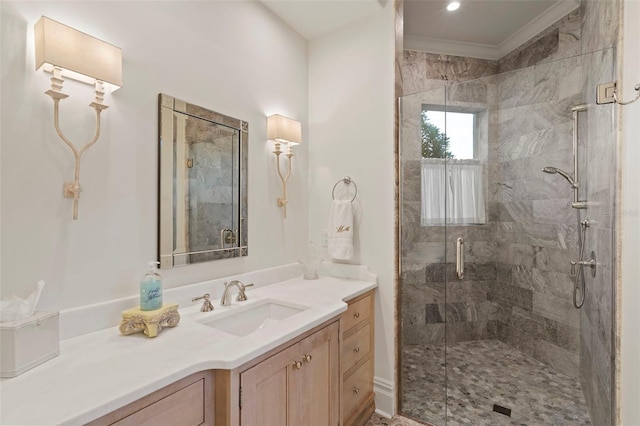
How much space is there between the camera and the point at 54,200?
3.64ft

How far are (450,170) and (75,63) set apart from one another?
7.13 ft

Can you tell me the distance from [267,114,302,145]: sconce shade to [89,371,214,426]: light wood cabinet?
4.96 ft

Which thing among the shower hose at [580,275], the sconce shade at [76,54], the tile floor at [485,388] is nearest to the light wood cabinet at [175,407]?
the sconce shade at [76,54]

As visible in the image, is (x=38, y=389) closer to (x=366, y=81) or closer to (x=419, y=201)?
(x=419, y=201)

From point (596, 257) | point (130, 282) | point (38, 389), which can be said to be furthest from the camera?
Result: point (596, 257)

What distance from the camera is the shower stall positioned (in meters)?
1.92

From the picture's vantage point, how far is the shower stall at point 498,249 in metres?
1.92

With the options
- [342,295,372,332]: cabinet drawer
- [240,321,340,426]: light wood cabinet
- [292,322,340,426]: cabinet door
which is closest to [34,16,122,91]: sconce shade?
[240,321,340,426]: light wood cabinet

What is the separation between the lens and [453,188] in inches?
84.6

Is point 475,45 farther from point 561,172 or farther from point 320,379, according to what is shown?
point 320,379

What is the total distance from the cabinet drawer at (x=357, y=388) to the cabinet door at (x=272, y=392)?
0.55 m

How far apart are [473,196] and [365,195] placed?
0.80m

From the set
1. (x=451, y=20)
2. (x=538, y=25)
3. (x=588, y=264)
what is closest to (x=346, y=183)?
(x=588, y=264)

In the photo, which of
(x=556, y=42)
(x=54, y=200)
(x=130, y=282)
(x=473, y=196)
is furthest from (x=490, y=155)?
(x=54, y=200)
